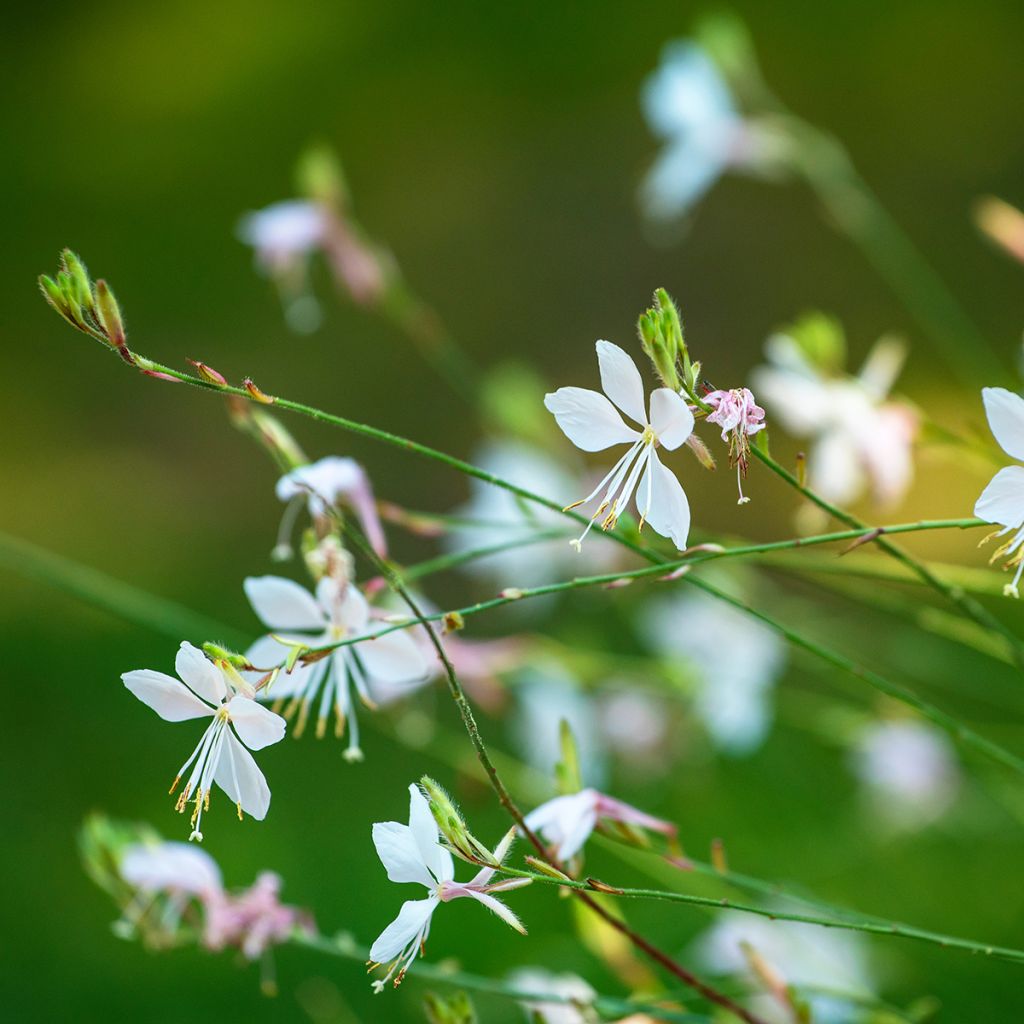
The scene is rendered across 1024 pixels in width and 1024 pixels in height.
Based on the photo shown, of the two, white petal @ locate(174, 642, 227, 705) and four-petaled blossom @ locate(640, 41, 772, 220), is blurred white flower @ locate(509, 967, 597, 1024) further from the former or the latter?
four-petaled blossom @ locate(640, 41, 772, 220)

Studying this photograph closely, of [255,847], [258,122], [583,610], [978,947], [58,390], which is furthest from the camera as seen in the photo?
[258,122]

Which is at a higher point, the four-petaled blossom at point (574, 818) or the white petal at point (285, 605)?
the white petal at point (285, 605)

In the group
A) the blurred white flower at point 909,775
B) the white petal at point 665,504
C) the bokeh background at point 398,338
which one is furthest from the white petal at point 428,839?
the blurred white flower at point 909,775

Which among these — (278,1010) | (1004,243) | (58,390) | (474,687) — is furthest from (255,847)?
(58,390)

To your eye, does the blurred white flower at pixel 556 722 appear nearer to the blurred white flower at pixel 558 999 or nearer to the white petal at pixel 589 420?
the blurred white flower at pixel 558 999

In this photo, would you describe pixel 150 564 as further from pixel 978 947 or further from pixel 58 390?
pixel 978 947

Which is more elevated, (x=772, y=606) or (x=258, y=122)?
(x=258, y=122)

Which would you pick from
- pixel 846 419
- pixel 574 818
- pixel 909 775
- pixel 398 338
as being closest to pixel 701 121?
pixel 846 419
